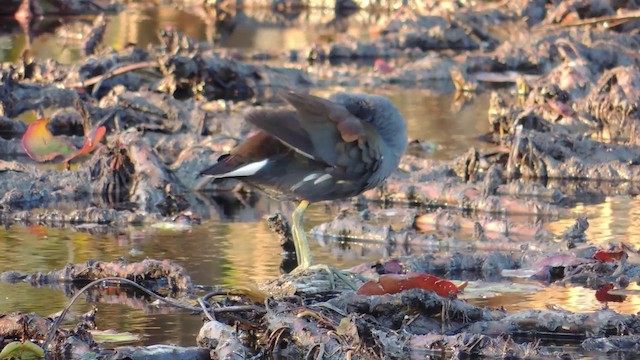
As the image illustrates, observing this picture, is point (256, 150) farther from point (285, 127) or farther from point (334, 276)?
point (334, 276)

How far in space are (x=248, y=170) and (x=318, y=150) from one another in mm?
366

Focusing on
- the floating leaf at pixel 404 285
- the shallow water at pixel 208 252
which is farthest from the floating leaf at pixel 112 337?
the floating leaf at pixel 404 285

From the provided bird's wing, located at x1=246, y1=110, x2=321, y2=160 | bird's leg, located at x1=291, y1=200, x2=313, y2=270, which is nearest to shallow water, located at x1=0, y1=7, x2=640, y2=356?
bird's leg, located at x1=291, y1=200, x2=313, y2=270

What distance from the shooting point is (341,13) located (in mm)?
29656

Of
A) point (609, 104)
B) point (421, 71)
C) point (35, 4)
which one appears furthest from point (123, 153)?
point (35, 4)

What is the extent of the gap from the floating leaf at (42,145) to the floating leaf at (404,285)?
5.07 m

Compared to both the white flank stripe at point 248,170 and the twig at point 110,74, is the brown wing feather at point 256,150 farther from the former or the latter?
the twig at point 110,74

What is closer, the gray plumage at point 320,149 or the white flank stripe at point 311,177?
the gray plumage at point 320,149

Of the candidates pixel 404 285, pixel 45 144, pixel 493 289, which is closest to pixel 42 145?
pixel 45 144

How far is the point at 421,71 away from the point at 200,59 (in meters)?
3.47

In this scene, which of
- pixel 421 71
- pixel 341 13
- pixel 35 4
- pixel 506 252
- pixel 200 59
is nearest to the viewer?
pixel 506 252

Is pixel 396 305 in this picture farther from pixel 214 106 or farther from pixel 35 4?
pixel 35 4

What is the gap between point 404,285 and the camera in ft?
21.8

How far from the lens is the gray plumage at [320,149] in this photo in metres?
7.06
